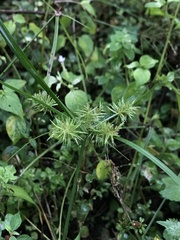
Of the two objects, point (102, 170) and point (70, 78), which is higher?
point (70, 78)

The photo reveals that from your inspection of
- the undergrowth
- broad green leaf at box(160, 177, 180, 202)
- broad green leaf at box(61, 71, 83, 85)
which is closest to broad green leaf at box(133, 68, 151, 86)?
the undergrowth

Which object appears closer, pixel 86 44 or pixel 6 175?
pixel 6 175

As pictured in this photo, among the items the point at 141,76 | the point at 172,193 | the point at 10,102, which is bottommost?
the point at 172,193

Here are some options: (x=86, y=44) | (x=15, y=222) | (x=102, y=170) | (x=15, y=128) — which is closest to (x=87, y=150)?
(x=102, y=170)

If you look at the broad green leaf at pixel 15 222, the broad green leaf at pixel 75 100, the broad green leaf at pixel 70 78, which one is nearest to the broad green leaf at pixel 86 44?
the broad green leaf at pixel 70 78

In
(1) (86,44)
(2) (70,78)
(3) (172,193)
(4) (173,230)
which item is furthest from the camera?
(1) (86,44)

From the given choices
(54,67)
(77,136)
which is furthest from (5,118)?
(77,136)

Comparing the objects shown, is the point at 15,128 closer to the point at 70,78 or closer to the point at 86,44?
the point at 70,78

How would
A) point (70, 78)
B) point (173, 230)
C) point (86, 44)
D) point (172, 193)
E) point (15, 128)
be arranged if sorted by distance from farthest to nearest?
point (86, 44)
point (70, 78)
point (15, 128)
point (172, 193)
point (173, 230)
